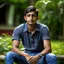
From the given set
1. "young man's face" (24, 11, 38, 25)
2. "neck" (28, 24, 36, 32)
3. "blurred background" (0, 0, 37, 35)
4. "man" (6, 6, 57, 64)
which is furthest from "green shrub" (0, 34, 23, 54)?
"blurred background" (0, 0, 37, 35)

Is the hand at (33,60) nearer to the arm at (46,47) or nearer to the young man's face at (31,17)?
the arm at (46,47)

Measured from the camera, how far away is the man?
869 centimetres

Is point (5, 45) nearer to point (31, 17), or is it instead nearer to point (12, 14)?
point (31, 17)

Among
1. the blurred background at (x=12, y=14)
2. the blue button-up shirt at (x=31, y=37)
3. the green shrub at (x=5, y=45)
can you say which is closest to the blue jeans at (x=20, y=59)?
the blue button-up shirt at (x=31, y=37)

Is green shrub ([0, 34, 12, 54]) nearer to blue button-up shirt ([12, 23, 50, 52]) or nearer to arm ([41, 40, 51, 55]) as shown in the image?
blue button-up shirt ([12, 23, 50, 52])

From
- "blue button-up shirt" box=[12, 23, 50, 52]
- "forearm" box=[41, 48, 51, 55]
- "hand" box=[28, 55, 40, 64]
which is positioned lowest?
"hand" box=[28, 55, 40, 64]

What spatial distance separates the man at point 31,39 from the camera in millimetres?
8688

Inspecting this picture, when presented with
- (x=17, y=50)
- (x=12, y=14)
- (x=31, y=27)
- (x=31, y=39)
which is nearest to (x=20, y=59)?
(x=17, y=50)

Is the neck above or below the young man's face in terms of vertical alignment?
below

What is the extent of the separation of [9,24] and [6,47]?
76.9 feet

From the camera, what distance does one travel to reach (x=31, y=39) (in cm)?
887

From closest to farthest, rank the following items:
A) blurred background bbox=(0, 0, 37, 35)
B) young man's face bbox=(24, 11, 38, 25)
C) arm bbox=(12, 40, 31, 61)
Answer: arm bbox=(12, 40, 31, 61) < young man's face bbox=(24, 11, 38, 25) < blurred background bbox=(0, 0, 37, 35)

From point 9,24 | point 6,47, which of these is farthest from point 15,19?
point 6,47

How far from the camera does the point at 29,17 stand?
8.82 metres
